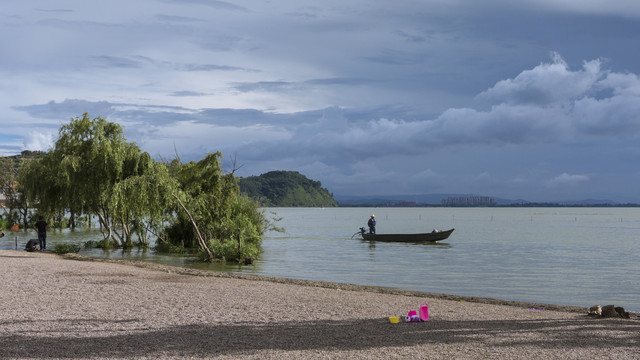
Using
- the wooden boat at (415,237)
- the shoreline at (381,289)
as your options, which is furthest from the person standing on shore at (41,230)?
the wooden boat at (415,237)

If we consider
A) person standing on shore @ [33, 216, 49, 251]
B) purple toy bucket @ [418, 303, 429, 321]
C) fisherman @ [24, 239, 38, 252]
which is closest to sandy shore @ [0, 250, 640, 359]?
purple toy bucket @ [418, 303, 429, 321]

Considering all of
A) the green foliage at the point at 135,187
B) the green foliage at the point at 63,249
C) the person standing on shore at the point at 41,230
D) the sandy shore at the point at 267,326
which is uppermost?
the green foliage at the point at 135,187

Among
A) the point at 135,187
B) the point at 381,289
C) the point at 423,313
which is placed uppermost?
the point at 135,187

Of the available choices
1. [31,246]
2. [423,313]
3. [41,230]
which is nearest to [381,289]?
[423,313]

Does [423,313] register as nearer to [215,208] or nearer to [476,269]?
[476,269]

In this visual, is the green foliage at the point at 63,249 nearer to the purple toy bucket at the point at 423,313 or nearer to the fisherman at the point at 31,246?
the fisherman at the point at 31,246

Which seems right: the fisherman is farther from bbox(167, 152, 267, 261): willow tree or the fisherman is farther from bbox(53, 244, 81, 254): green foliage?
bbox(167, 152, 267, 261): willow tree

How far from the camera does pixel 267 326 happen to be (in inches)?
420

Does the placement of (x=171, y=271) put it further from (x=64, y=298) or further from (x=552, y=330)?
(x=552, y=330)

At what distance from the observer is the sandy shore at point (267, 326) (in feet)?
28.4

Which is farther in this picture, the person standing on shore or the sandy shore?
the person standing on shore

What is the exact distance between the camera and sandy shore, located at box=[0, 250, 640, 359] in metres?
8.66

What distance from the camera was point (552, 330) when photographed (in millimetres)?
10789

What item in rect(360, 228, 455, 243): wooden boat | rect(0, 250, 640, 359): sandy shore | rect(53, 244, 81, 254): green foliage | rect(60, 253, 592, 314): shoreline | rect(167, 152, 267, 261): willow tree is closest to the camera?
rect(0, 250, 640, 359): sandy shore
